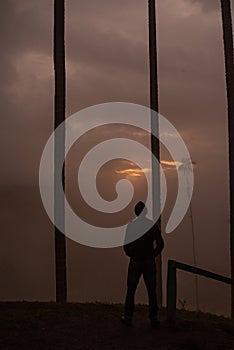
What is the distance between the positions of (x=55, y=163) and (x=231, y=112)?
240 inches

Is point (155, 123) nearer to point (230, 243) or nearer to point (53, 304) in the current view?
point (230, 243)

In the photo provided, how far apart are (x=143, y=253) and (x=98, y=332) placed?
170 centimetres

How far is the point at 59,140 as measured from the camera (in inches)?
645

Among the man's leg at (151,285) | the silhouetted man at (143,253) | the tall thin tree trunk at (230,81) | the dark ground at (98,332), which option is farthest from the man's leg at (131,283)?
the tall thin tree trunk at (230,81)

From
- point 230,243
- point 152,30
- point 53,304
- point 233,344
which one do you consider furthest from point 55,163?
point 152,30

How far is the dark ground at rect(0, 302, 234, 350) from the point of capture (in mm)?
10016

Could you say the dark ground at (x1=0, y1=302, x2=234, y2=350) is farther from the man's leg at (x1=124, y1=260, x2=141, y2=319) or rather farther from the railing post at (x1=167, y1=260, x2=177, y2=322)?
the man's leg at (x1=124, y1=260, x2=141, y2=319)

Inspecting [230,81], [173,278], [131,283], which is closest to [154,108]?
[230,81]

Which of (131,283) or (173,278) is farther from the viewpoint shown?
(173,278)

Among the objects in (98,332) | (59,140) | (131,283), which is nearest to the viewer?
(98,332)

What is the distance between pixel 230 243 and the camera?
17922mm

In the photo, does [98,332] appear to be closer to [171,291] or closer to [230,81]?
[171,291]

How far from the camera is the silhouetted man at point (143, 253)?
34.9ft

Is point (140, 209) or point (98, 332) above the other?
point (140, 209)
